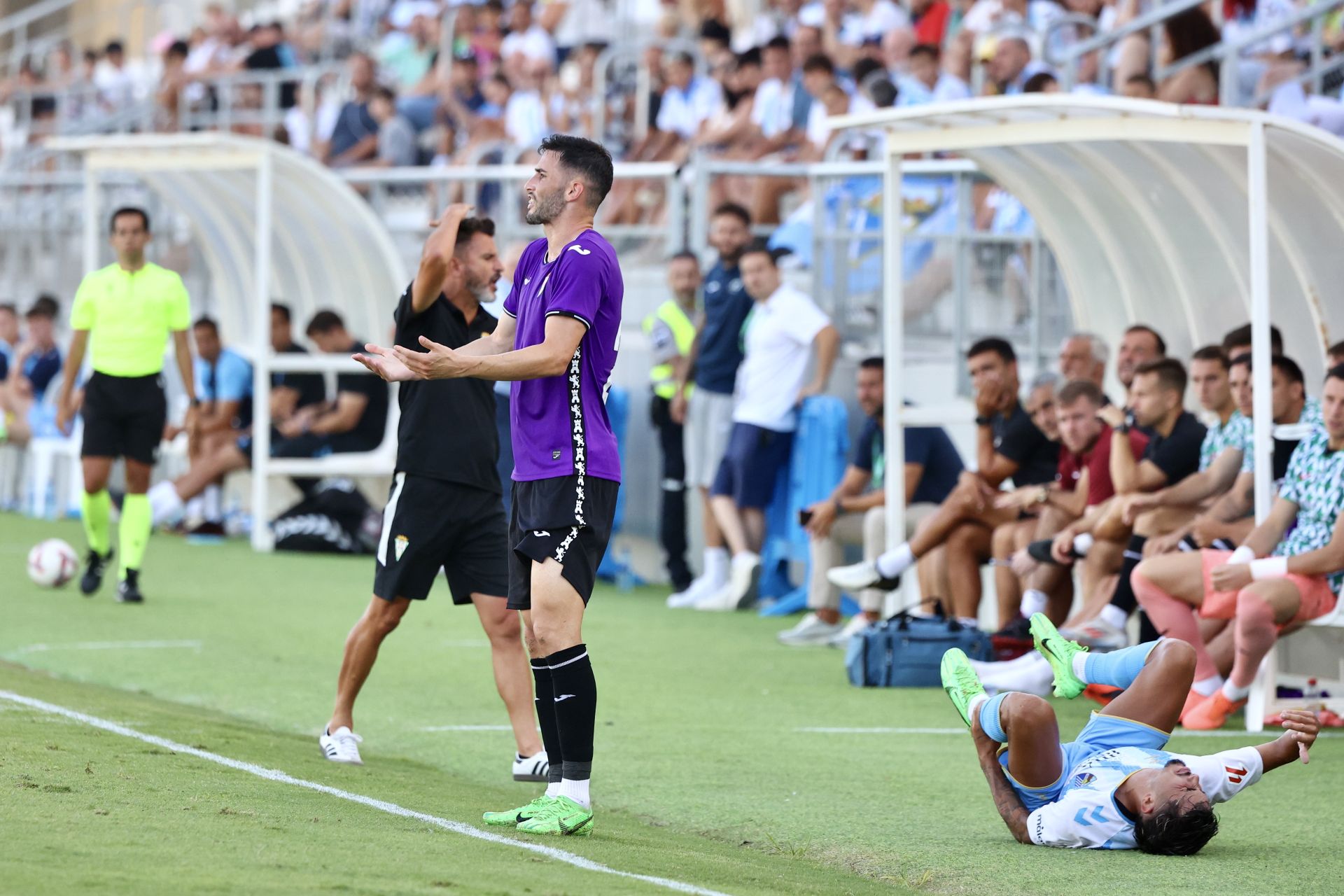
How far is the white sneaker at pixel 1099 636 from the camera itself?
9828 mm

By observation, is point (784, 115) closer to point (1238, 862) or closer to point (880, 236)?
point (880, 236)

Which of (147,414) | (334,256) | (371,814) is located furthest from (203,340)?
(371,814)

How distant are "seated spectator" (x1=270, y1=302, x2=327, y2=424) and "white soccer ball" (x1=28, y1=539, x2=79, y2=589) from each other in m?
4.49

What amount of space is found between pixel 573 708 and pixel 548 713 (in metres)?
0.17

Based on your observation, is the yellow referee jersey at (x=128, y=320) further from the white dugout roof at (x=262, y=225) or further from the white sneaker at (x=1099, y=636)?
the white sneaker at (x=1099, y=636)

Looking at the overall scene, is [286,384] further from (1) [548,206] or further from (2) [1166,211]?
(1) [548,206]

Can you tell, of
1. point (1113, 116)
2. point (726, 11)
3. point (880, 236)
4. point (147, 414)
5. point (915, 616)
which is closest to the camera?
point (1113, 116)

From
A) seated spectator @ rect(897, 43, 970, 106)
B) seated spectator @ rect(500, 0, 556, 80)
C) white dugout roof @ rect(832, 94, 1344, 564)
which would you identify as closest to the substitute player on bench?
white dugout roof @ rect(832, 94, 1344, 564)

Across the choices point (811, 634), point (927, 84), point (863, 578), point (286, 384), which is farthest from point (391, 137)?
point (863, 578)

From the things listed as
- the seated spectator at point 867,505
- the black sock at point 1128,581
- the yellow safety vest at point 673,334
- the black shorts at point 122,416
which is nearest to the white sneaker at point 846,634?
the seated spectator at point 867,505

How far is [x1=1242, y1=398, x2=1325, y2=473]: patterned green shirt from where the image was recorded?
9.52 metres

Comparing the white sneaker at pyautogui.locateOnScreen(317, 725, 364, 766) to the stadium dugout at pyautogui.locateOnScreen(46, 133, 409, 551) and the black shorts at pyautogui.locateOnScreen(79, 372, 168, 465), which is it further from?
the stadium dugout at pyautogui.locateOnScreen(46, 133, 409, 551)

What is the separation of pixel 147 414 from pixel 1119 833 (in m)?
8.18

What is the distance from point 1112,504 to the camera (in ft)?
33.6
